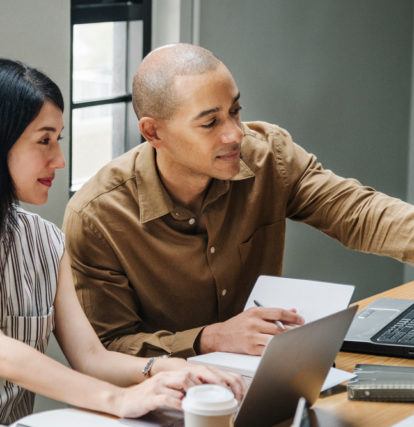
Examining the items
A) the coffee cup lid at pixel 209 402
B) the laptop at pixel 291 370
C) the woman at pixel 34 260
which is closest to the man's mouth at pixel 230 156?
the woman at pixel 34 260

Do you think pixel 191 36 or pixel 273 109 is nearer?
pixel 191 36

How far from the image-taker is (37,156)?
77.2 inches

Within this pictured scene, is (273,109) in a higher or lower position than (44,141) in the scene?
lower

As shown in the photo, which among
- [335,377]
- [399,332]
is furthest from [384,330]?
[335,377]

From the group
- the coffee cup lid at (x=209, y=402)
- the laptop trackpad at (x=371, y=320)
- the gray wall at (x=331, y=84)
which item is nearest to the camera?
the coffee cup lid at (x=209, y=402)

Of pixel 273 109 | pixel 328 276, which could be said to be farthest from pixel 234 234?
pixel 328 276

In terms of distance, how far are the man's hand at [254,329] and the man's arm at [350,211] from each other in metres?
0.47

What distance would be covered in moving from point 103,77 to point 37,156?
1337mm

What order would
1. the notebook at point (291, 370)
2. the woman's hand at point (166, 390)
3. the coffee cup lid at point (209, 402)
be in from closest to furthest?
the coffee cup lid at point (209, 402) → the notebook at point (291, 370) → the woman's hand at point (166, 390)

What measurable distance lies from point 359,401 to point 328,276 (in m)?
2.39

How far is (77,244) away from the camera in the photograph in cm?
229

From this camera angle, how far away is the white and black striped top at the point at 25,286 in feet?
6.54

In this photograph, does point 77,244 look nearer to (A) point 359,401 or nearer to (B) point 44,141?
(B) point 44,141

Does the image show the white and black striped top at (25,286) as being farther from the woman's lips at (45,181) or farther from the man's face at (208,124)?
the man's face at (208,124)
